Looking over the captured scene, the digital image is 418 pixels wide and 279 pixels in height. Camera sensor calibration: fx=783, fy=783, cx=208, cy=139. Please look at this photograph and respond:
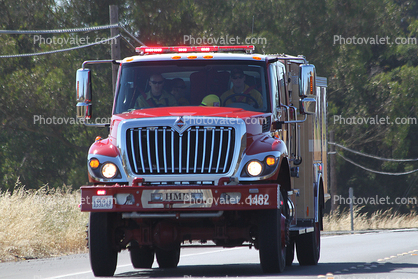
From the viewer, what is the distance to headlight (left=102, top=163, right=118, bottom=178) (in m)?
8.95

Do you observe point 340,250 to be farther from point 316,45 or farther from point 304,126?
point 316,45

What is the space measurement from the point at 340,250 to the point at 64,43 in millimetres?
17815

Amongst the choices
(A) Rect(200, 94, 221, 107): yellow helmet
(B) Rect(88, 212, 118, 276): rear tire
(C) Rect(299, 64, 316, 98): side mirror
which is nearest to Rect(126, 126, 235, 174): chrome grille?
(B) Rect(88, 212, 118, 276): rear tire

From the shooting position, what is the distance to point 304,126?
1254 centimetres

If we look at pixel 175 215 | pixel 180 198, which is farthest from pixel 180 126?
pixel 175 215

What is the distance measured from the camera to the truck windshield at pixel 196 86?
10031mm

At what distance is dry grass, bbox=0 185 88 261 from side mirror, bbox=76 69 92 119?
15.5 feet

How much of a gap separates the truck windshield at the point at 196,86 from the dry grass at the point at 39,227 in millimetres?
5133

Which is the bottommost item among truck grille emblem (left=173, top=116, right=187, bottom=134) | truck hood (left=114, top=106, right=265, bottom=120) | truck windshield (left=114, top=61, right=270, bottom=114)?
truck grille emblem (left=173, top=116, right=187, bottom=134)

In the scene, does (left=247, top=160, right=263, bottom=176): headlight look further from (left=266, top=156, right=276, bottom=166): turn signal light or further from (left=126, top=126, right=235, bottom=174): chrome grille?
(left=126, top=126, right=235, bottom=174): chrome grille

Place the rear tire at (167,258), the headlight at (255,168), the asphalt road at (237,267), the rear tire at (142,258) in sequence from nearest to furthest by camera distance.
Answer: the headlight at (255,168) → the asphalt road at (237,267) → the rear tire at (142,258) → the rear tire at (167,258)

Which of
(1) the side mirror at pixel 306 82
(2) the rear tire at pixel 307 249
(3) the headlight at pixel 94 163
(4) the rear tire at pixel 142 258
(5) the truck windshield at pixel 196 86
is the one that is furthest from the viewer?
(2) the rear tire at pixel 307 249

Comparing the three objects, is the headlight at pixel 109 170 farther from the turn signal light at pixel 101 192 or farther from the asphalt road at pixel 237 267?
the asphalt road at pixel 237 267

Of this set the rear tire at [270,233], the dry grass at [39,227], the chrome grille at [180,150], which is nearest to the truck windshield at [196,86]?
the chrome grille at [180,150]
